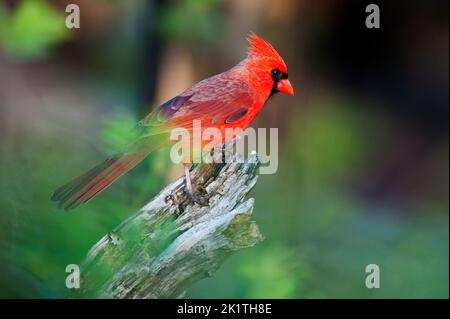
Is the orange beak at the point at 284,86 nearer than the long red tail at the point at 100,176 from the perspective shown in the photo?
No

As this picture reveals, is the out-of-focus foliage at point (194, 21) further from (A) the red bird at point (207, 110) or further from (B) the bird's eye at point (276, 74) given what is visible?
(B) the bird's eye at point (276, 74)

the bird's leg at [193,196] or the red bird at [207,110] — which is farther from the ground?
the red bird at [207,110]

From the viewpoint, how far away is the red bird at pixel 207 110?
9.46 feet

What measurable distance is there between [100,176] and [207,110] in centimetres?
59

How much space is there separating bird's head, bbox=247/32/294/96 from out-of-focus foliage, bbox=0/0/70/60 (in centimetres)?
91

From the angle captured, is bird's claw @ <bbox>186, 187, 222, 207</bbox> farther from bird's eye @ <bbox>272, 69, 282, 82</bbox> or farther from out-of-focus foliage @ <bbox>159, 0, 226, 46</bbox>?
out-of-focus foliage @ <bbox>159, 0, 226, 46</bbox>

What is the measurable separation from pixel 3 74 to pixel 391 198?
6.77ft

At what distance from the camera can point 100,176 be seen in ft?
9.37

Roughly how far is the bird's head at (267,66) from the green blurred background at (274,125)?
0.06 metres

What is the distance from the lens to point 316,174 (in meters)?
3.19

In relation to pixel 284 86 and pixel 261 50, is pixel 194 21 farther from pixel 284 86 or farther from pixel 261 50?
pixel 284 86

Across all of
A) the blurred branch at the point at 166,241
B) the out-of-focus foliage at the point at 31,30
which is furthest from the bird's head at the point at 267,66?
the out-of-focus foliage at the point at 31,30

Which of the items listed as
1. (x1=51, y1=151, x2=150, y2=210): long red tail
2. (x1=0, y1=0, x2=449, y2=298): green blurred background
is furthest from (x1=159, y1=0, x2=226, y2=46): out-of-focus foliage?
(x1=51, y1=151, x2=150, y2=210): long red tail

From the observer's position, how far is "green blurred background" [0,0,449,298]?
3.05m
